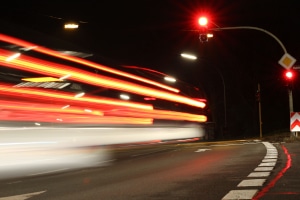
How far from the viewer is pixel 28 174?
12.2 m

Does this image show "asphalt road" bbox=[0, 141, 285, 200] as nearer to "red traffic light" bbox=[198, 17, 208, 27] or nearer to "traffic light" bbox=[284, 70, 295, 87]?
"red traffic light" bbox=[198, 17, 208, 27]

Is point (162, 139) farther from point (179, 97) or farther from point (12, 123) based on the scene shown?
point (12, 123)

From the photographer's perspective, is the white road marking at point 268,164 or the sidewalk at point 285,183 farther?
the white road marking at point 268,164

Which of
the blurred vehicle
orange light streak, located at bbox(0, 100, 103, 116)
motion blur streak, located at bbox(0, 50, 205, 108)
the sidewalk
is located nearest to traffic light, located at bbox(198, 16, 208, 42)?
the blurred vehicle

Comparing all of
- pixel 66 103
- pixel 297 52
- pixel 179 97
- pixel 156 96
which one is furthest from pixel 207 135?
pixel 66 103

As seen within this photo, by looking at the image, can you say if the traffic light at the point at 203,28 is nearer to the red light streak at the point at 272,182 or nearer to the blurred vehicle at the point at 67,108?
the blurred vehicle at the point at 67,108

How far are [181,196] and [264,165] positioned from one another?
442 cm

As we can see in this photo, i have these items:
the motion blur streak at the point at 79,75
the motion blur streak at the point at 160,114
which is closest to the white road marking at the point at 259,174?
the motion blur streak at the point at 79,75

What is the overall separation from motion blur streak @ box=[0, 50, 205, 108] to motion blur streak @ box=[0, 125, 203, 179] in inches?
59.3

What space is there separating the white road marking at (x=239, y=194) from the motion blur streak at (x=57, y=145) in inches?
249

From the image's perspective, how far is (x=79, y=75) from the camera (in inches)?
593

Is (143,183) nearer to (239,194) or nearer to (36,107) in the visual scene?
(239,194)

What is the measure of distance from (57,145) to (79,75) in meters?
2.31

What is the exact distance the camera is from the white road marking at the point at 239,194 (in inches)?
282
